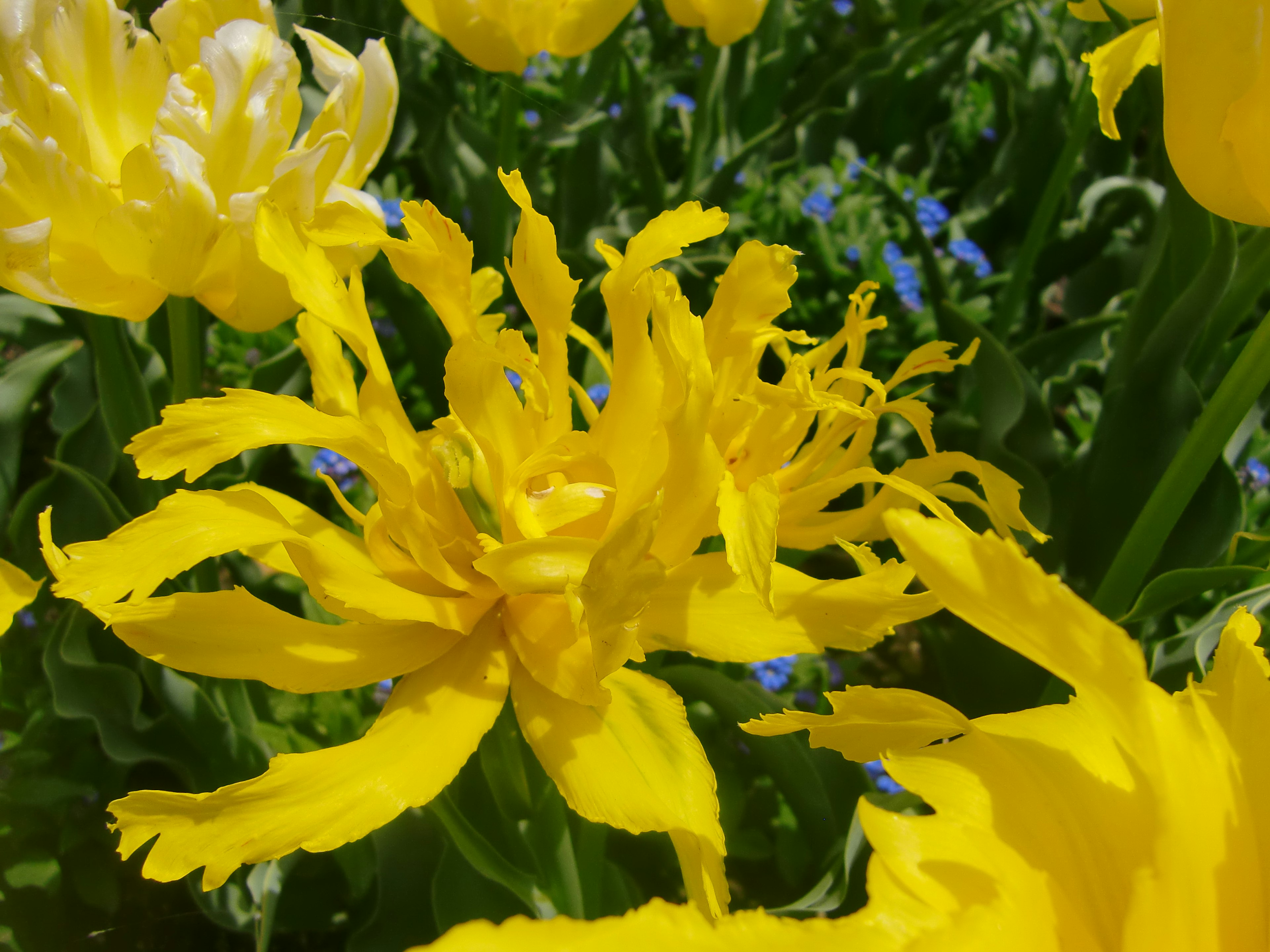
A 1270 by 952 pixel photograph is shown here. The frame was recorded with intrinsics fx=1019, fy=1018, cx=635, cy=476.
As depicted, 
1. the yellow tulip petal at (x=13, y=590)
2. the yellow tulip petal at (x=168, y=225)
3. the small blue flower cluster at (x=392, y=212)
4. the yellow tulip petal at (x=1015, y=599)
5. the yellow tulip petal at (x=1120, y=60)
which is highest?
the yellow tulip petal at (x=1120, y=60)

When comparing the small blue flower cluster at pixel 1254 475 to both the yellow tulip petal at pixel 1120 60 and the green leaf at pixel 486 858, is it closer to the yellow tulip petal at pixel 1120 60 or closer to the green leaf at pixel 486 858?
the yellow tulip petal at pixel 1120 60

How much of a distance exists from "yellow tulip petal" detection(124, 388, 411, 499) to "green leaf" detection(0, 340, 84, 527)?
25.2 inches

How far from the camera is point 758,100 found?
7.27 ft

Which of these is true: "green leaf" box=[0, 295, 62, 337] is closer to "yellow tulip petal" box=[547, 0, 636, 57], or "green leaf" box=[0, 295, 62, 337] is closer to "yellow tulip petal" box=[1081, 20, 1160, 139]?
"yellow tulip petal" box=[547, 0, 636, 57]

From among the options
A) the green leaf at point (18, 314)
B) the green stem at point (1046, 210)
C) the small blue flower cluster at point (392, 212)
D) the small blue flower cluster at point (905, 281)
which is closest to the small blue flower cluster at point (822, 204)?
A: the small blue flower cluster at point (905, 281)

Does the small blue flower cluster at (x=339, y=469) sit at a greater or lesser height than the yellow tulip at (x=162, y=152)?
lesser

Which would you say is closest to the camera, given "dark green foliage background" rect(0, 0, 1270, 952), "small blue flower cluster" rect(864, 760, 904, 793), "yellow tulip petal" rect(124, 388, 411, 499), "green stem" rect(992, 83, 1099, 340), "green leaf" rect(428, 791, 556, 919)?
"yellow tulip petal" rect(124, 388, 411, 499)

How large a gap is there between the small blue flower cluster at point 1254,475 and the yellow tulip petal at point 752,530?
45.1 inches

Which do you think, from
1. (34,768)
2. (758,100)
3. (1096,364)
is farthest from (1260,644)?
(758,100)

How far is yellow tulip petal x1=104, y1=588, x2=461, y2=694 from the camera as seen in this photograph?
0.61m

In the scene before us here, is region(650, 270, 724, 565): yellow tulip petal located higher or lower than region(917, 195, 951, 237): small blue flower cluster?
A: higher

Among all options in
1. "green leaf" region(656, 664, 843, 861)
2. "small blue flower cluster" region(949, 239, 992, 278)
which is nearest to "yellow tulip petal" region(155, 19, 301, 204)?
"green leaf" region(656, 664, 843, 861)

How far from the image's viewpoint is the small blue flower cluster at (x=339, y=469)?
4.83ft

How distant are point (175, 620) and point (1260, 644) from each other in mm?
988
